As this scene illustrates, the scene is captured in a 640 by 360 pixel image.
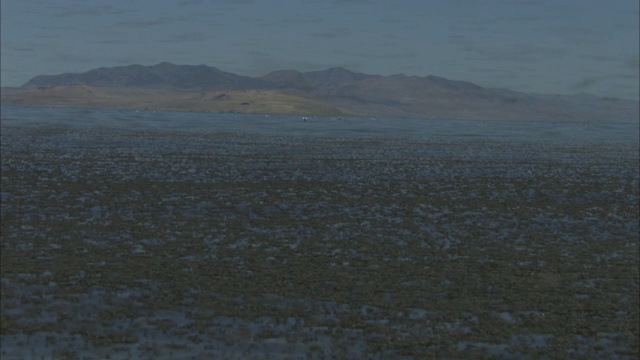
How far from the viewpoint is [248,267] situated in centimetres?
3522

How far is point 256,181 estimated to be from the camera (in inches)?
2675

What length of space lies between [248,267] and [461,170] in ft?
176

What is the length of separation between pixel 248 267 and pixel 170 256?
360 centimetres

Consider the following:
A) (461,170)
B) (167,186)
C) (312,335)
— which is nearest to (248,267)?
(312,335)

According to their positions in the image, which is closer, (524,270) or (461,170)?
(524,270)

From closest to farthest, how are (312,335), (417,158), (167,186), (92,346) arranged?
(92,346), (312,335), (167,186), (417,158)

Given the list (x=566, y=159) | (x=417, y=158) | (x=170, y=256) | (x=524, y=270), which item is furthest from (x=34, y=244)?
(x=566, y=159)

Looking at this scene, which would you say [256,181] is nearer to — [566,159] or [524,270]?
[524,270]

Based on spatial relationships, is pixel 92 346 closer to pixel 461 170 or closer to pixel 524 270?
pixel 524 270

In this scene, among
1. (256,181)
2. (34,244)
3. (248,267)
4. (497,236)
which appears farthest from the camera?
(256,181)

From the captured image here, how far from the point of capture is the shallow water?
26094mm

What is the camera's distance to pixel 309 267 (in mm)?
35688

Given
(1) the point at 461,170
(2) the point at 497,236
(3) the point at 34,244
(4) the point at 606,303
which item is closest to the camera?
(4) the point at 606,303

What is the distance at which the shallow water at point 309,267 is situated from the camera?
85.6 feet
